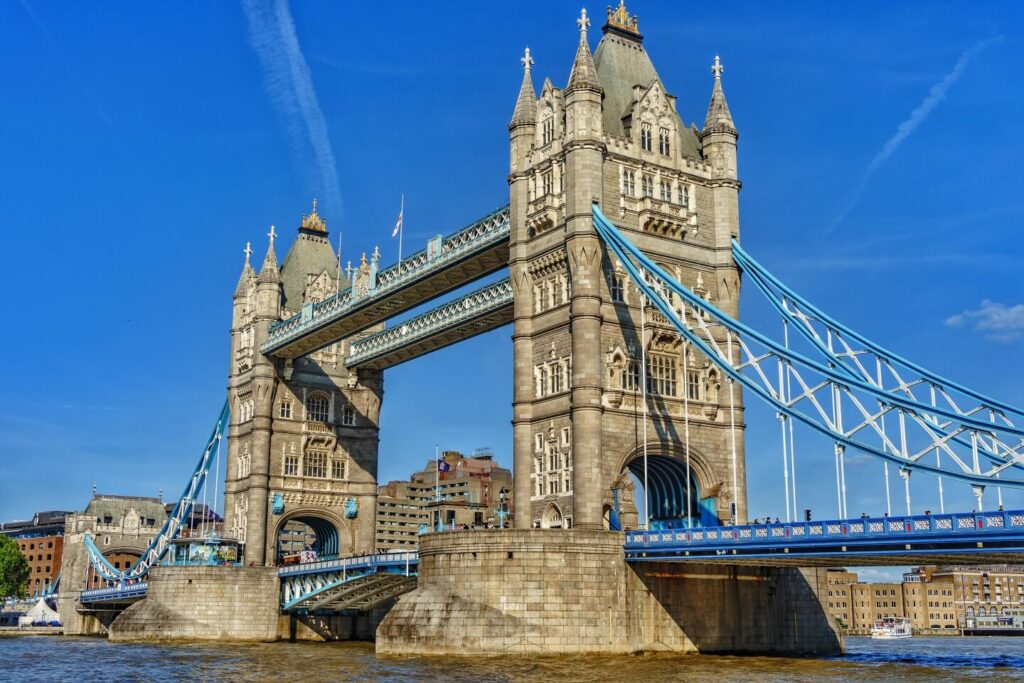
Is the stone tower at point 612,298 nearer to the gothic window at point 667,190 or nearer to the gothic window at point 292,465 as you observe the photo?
the gothic window at point 667,190

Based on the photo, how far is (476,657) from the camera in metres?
49.4

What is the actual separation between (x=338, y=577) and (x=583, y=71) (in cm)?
3371

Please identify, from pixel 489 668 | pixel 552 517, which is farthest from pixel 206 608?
pixel 489 668

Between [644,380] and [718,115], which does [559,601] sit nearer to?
[644,380]

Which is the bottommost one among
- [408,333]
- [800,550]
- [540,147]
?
[800,550]

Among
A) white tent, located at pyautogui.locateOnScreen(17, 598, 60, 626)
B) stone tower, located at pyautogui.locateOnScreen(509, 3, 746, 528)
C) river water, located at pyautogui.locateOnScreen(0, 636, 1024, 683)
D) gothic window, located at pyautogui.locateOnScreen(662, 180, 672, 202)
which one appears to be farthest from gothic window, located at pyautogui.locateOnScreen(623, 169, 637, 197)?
white tent, located at pyautogui.locateOnScreen(17, 598, 60, 626)

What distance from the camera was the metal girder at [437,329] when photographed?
69000 mm

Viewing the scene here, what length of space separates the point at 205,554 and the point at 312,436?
38.9 ft

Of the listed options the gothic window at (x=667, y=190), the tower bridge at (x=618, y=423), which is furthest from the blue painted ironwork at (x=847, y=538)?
the gothic window at (x=667, y=190)

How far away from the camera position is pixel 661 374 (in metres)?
60.5

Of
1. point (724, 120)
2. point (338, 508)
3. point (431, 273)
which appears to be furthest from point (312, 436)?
point (724, 120)

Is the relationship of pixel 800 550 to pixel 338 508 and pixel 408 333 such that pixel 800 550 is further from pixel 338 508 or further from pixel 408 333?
pixel 338 508

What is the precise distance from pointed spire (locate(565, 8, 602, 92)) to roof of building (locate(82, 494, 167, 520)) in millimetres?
95779

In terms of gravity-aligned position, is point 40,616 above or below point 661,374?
below
